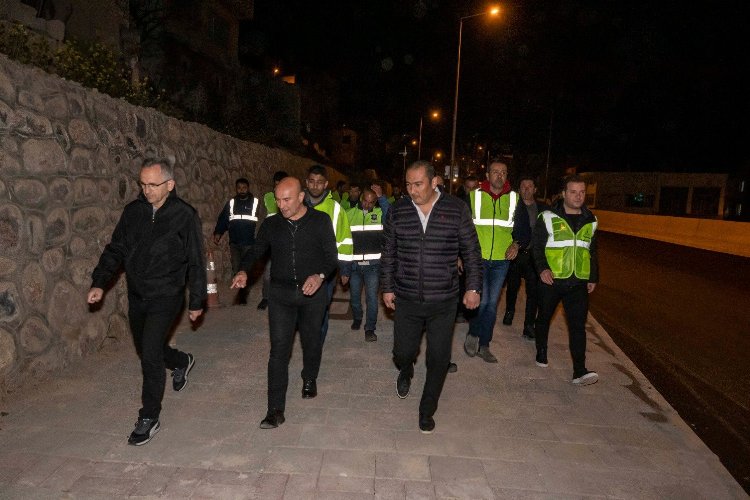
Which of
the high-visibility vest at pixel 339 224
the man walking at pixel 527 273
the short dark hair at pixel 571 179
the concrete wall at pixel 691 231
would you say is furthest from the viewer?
the concrete wall at pixel 691 231

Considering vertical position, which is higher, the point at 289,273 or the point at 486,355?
the point at 289,273

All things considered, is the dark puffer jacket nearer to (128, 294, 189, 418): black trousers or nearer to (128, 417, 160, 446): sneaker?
(128, 294, 189, 418): black trousers

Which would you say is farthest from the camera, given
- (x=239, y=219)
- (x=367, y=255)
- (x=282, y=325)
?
(x=239, y=219)

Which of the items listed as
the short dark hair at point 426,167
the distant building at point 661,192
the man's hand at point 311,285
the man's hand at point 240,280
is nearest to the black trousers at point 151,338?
the man's hand at point 240,280

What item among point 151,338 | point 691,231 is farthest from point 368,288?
point 691,231

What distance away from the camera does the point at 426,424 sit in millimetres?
4242

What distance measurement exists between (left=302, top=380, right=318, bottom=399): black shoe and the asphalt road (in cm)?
341

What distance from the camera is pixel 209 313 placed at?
7789 mm

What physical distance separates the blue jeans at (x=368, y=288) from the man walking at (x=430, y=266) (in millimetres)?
2409

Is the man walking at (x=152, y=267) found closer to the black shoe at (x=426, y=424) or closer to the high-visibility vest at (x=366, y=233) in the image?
the black shoe at (x=426, y=424)

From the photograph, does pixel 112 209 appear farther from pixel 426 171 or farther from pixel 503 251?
pixel 503 251

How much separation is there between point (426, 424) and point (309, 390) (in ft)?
3.91

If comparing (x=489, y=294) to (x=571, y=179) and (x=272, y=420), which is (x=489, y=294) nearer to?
(x=571, y=179)

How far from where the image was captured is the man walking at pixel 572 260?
17.4 feet
